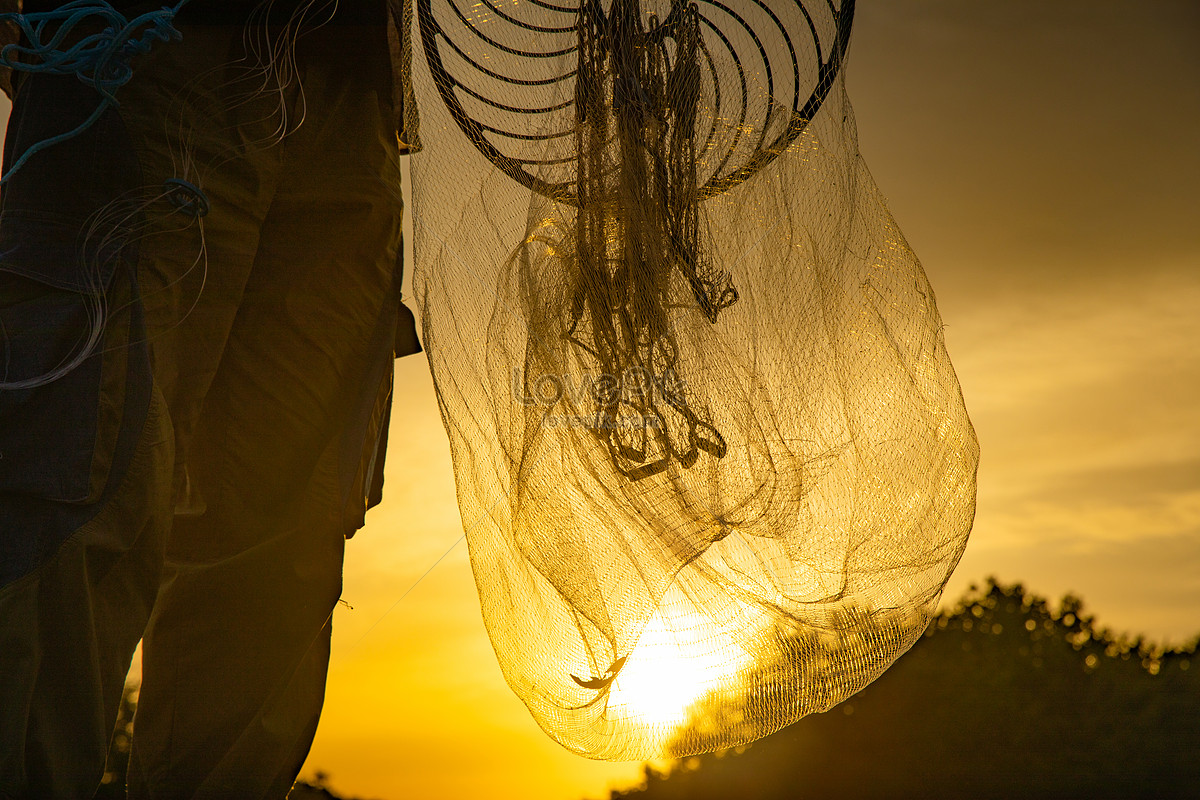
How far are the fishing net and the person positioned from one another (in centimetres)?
18

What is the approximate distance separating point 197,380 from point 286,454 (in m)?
0.25

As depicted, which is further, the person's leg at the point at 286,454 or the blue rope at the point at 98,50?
the person's leg at the point at 286,454

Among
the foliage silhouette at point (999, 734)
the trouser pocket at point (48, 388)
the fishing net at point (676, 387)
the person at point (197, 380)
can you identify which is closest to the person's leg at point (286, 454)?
the person at point (197, 380)

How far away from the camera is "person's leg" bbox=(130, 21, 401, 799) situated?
1447 mm

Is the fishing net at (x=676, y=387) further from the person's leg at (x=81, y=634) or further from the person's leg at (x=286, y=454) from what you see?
the person's leg at (x=81, y=634)

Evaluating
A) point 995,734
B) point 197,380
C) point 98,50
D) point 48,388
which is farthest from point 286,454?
point 995,734

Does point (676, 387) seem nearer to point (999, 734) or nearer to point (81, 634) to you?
point (81, 634)

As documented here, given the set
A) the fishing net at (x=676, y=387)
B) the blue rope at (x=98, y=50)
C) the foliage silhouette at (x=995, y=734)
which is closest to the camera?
the blue rope at (x=98, y=50)

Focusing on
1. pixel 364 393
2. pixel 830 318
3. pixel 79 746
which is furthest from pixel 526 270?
pixel 79 746

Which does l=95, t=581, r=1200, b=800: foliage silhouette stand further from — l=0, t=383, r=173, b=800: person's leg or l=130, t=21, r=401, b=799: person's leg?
l=0, t=383, r=173, b=800: person's leg

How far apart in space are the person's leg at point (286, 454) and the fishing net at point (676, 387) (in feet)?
0.50

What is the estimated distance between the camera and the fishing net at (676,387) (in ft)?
4.42

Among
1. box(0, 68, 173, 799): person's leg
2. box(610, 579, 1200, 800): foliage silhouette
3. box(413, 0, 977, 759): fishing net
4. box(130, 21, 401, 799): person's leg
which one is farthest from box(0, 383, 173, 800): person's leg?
box(610, 579, 1200, 800): foliage silhouette

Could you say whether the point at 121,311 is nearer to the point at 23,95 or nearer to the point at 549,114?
the point at 23,95
